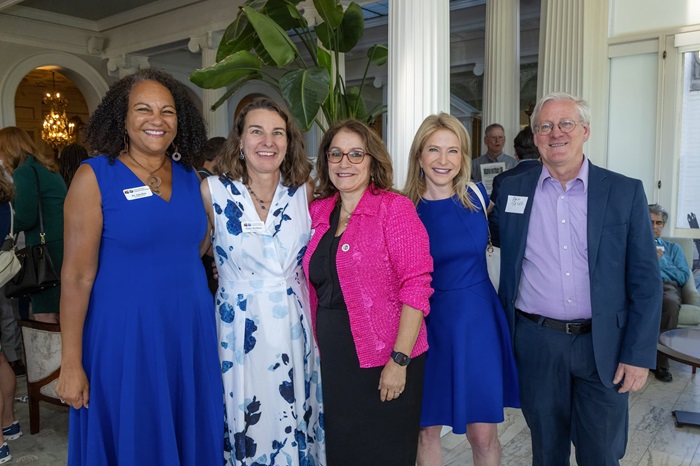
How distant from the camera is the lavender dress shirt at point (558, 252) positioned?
2010mm

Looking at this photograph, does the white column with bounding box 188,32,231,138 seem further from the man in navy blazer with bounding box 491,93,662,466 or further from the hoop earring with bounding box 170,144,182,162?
the man in navy blazer with bounding box 491,93,662,466

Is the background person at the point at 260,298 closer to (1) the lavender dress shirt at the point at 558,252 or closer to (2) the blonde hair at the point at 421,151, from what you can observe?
(2) the blonde hair at the point at 421,151

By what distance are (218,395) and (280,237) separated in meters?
0.64

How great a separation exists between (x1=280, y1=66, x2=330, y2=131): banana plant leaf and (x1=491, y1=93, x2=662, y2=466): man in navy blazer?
5.64 feet

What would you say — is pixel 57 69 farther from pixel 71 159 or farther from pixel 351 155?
pixel 351 155

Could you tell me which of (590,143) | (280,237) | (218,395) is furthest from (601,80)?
(218,395)

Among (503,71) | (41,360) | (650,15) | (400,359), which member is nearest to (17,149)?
(41,360)

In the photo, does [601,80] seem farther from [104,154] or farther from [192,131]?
[104,154]

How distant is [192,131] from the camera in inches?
81.4

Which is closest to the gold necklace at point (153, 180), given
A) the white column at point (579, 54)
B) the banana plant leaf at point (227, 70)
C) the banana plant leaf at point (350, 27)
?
the banana plant leaf at point (227, 70)

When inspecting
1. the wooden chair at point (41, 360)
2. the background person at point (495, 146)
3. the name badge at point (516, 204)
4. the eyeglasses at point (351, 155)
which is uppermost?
the background person at point (495, 146)

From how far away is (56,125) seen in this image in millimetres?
9953

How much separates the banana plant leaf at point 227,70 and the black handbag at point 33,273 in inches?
51.8

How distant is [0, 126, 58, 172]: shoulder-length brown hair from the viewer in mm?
3617
